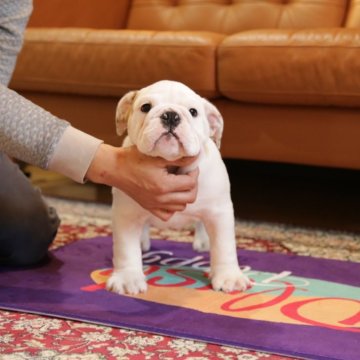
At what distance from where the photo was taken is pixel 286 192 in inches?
90.0

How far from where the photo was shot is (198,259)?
1447mm

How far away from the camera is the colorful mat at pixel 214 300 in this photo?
1.01 meters

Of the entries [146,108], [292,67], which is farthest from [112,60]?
[146,108]

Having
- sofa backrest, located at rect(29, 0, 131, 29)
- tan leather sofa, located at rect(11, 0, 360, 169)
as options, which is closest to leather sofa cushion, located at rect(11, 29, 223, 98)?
tan leather sofa, located at rect(11, 0, 360, 169)

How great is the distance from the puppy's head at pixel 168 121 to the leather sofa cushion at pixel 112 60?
0.50m

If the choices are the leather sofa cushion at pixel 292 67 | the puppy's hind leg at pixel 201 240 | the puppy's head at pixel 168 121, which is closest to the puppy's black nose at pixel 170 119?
the puppy's head at pixel 168 121

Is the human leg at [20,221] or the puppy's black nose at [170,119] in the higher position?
the puppy's black nose at [170,119]

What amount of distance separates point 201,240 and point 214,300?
34 cm

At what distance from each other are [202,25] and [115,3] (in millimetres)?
362

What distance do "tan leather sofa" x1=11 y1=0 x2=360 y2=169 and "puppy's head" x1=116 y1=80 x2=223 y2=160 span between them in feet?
1.39

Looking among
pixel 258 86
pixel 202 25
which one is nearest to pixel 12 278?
pixel 258 86

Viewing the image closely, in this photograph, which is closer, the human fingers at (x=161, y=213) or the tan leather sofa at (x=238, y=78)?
the human fingers at (x=161, y=213)

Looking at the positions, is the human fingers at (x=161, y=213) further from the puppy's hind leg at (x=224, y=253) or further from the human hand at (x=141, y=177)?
the puppy's hind leg at (x=224, y=253)

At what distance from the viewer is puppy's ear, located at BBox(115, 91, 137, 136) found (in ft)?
4.09
